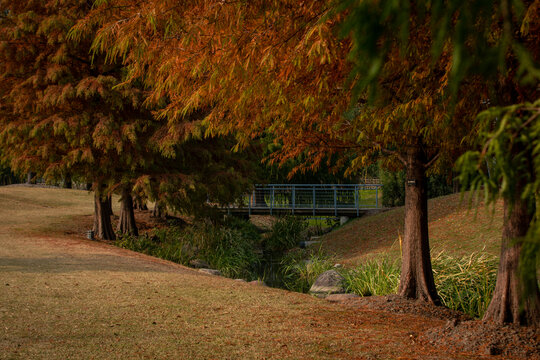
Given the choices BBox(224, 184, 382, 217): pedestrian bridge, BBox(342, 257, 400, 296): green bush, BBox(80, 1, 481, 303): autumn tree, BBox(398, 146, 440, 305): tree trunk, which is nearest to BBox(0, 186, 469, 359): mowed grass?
BBox(398, 146, 440, 305): tree trunk

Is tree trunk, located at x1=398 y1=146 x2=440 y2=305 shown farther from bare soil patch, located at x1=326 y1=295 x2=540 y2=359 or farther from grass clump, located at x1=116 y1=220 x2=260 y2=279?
grass clump, located at x1=116 y1=220 x2=260 y2=279

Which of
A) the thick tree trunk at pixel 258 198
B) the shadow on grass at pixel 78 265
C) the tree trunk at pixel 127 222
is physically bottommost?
the shadow on grass at pixel 78 265

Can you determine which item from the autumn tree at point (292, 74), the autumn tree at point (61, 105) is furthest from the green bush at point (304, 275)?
the autumn tree at point (61, 105)

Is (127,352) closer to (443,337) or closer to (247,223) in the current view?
(443,337)

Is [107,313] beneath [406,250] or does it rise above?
beneath

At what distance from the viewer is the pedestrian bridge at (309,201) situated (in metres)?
22.9

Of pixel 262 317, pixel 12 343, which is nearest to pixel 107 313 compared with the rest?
pixel 12 343

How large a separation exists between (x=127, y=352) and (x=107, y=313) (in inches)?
63.3

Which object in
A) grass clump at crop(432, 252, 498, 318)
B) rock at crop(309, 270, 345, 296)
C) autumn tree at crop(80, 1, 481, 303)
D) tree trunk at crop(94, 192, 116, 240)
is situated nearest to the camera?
autumn tree at crop(80, 1, 481, 303)

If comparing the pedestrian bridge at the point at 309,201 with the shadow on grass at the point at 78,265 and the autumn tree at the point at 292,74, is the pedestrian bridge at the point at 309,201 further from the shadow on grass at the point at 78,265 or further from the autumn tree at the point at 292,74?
the autumn tree at the point at 292,74

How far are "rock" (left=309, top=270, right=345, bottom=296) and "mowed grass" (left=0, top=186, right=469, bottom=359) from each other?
1.58 metres

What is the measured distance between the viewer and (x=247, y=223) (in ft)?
75.6

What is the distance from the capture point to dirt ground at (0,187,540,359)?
17.6ft

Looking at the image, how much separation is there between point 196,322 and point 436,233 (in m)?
10.6
